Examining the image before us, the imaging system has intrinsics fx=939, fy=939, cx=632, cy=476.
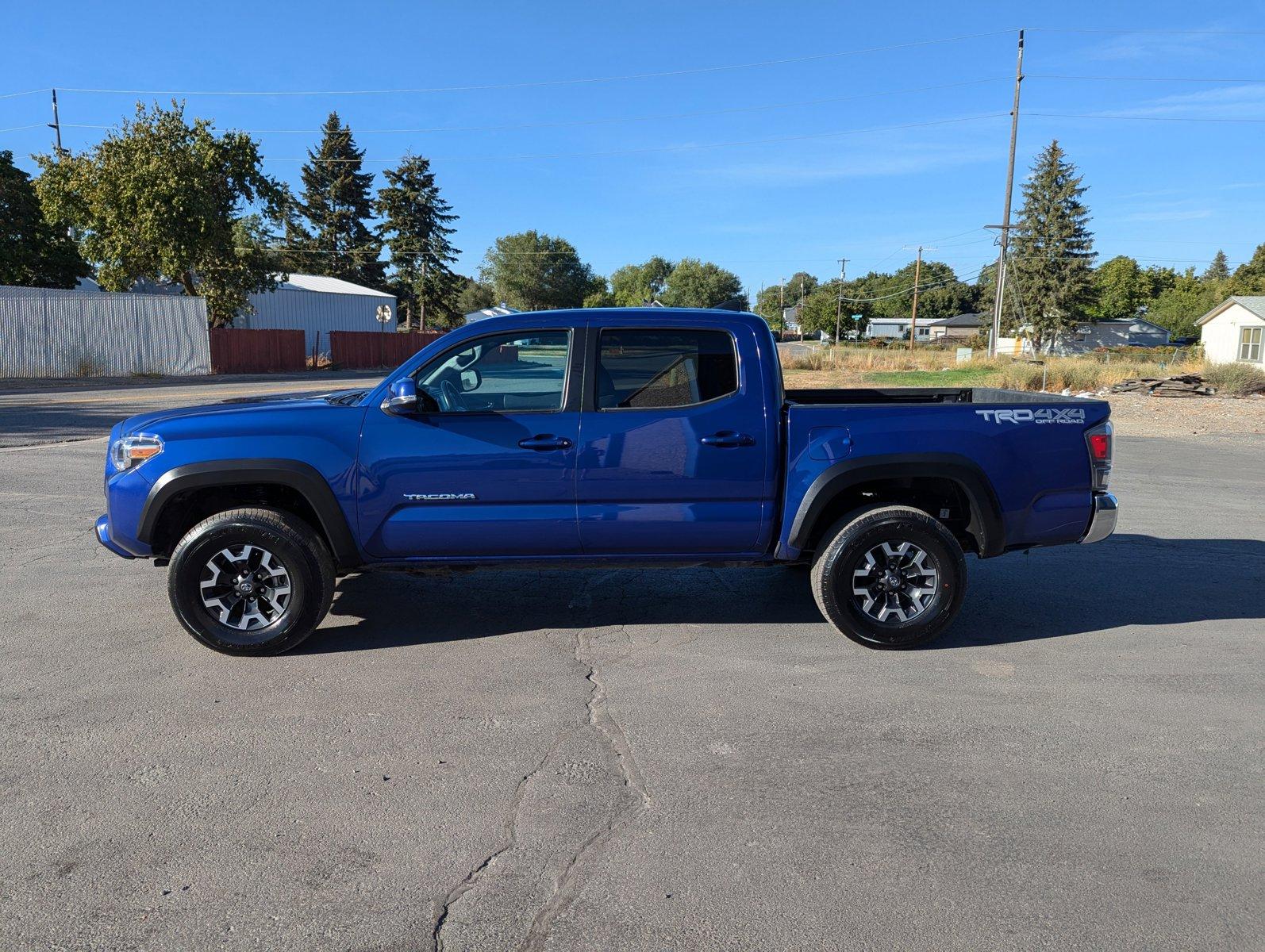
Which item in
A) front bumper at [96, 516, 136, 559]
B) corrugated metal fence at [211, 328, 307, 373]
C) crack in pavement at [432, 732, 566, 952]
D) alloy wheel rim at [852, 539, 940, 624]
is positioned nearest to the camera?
crack in pavement at [432, 732, 566, 952]

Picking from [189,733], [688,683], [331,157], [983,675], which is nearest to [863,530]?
[983,675]

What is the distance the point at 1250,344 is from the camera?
154ft

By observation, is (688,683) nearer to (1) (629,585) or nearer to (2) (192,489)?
(1) (629,585)

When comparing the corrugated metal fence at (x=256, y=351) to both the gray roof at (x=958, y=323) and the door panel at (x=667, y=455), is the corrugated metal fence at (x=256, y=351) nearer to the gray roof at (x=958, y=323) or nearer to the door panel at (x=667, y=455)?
the door panel at (x=667, y=455)

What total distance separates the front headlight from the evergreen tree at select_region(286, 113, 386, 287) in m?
65.2

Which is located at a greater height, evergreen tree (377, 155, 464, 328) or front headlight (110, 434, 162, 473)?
evergreen tree (377, 155, 464, 328)

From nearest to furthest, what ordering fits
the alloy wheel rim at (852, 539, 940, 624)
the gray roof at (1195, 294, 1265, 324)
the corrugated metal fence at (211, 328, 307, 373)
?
1. the alloy wheel rim at (852, 539, 940, 624)
2. the corrugated metal fence at (211, 328, 307, 373)
3. the gray roof at (1195, 294, 1265, 324)

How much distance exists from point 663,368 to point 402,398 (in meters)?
1.40

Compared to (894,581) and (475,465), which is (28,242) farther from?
(894,581)

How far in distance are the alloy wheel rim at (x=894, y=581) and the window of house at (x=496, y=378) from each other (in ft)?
6.31

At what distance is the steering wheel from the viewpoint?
504cm

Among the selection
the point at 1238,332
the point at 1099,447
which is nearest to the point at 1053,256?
the point at 1238,332

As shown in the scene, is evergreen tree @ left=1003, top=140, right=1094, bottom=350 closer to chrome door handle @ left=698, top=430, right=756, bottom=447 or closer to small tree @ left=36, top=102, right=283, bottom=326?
small tree @ left=36, top=102, right=283, bottom=326

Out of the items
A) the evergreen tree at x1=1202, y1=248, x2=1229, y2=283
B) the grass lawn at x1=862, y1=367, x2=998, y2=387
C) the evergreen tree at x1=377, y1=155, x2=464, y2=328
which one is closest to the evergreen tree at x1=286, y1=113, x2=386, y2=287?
the evergreen tree at x1=377, y1=155, x2=464, y2=328
